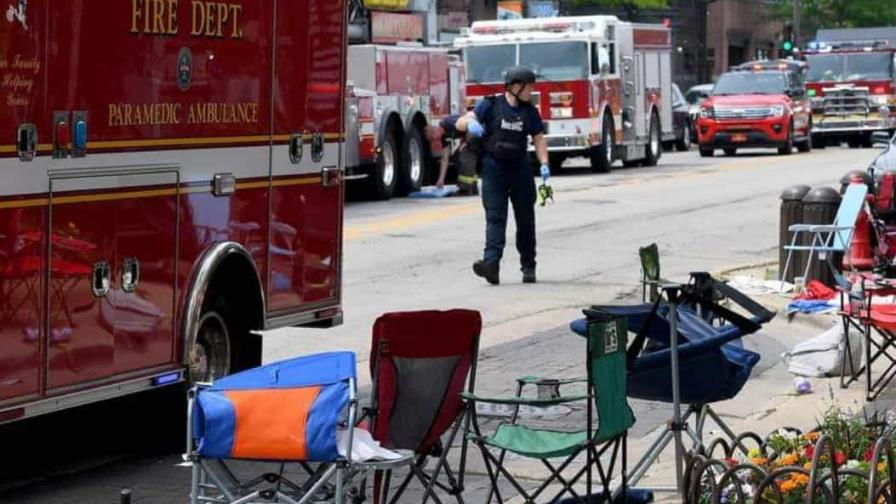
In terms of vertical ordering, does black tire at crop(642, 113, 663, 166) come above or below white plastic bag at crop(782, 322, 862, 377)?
above

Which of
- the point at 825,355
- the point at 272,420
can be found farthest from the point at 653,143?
the point at 272,420

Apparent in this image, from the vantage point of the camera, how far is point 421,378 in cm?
751

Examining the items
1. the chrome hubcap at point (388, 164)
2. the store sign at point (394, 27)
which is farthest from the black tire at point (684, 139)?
the chrome hubcap at point (388, 164)

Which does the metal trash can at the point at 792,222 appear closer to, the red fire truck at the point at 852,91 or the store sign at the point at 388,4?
the store sign at the point at 388,4

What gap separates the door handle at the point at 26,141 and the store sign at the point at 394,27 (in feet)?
69.8

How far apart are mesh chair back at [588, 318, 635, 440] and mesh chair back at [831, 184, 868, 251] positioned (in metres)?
8.15

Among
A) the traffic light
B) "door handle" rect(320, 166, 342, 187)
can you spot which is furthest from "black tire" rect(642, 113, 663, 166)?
"door handle" rect(320, 166, 342, 187)

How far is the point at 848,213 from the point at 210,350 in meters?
7.42

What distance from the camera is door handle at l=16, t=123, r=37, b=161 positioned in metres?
7.74

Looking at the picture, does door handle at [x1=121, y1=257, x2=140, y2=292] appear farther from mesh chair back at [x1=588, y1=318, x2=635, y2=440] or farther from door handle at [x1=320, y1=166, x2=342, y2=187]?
mesh chair back at [x1=588, y1=318, x2=635, y2=440]

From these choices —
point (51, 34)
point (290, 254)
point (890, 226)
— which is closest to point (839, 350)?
point (290, 254)

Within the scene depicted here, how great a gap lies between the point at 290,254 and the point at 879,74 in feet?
121

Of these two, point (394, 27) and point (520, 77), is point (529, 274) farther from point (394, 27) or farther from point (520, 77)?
point (394, 27)

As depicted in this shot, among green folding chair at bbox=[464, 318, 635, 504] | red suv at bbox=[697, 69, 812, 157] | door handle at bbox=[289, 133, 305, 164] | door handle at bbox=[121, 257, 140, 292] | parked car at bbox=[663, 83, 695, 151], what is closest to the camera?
green folding chair at bbox=[464, 318, 635, 504]
